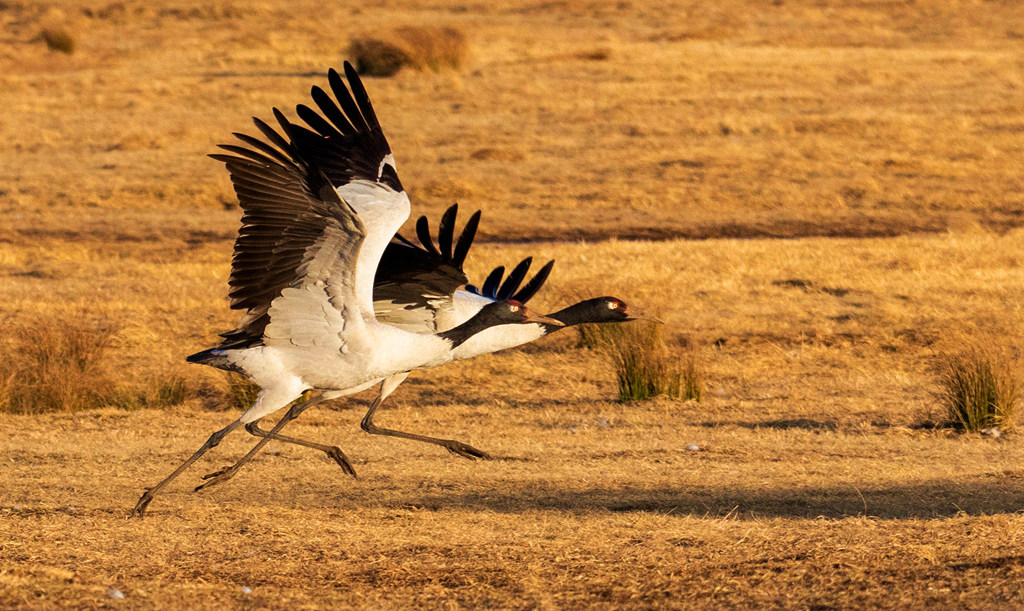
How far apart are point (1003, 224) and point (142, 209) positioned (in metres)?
9.80

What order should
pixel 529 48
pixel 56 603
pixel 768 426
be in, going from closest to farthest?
pixel 56 603 → pixel 768 426 → pixel 529 48

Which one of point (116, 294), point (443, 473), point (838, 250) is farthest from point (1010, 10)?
point (443, 473)

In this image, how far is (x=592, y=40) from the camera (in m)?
33.2

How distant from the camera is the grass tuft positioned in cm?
3250

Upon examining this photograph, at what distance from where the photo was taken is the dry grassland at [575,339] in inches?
237

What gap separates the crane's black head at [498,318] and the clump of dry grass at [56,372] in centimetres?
355

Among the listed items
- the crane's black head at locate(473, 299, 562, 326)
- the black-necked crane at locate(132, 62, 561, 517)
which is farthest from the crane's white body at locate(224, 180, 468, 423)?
the crane's black head at locate(473, 299, 562, 326)

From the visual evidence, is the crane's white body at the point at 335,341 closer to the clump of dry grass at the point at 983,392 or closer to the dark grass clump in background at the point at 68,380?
the dark grass clump in background at the point at 68,380

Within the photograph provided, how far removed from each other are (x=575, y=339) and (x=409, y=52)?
1684 cm

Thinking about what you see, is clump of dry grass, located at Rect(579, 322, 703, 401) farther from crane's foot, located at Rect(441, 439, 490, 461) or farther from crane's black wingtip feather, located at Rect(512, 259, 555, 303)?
→ crane's foot, located at Rect(441, 439, 490, 461)

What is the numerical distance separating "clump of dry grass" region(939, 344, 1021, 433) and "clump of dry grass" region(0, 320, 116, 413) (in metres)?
5.21

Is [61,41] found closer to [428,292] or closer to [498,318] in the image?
[428,292]

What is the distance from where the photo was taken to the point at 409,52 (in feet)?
90.5

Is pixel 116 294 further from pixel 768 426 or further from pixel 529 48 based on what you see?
pixel 529 48
